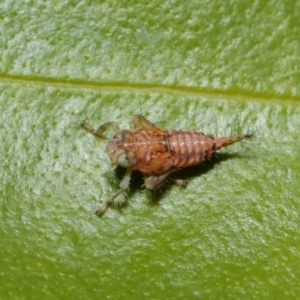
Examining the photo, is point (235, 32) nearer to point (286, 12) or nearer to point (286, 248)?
point (286, 12)

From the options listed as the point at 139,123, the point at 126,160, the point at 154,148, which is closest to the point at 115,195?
the point at 126,160

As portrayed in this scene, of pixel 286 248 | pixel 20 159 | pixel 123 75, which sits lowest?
pixel 286 248

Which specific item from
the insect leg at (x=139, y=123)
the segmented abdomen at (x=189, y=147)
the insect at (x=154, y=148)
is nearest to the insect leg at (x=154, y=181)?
the insect at (x=154, y=148)

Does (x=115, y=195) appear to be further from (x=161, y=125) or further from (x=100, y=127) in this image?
(x=161, y=125)

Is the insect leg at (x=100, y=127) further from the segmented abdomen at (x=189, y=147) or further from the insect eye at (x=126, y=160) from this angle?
the segmented abdomen at (x=189, y=147)

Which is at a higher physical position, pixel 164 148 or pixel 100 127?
pixel 100 127

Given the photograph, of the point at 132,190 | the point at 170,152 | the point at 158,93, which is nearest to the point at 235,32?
the point at 158,93
